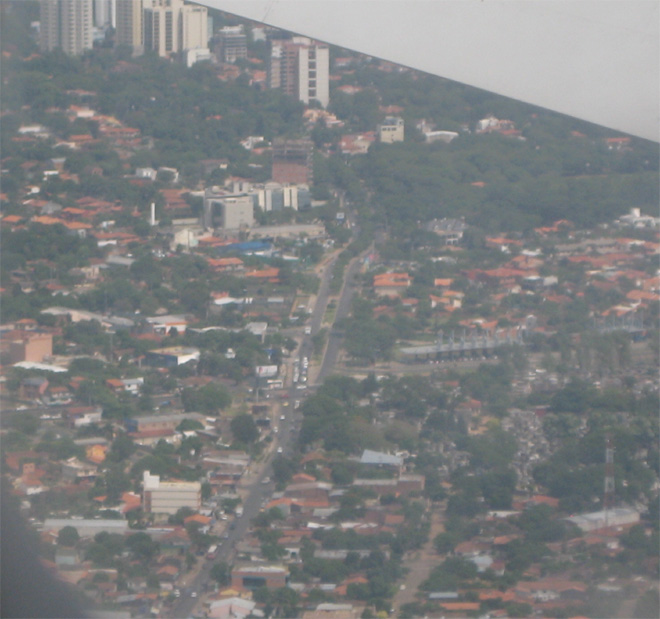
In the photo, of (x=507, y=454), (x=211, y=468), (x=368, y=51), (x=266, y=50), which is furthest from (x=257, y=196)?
(x=368, y=51)

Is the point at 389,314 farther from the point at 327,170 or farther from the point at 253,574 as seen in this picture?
the point at 253,574

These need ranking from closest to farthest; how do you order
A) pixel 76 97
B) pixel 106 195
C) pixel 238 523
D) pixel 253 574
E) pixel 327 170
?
pixel 253 574 → pixel 238 523 → pixel 327 170 → pixel 106 195 → pixel 76 97

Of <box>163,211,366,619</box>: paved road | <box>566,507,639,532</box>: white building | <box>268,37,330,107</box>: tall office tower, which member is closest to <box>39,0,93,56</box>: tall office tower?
<box>268,37,330,107</box>: tall office tower

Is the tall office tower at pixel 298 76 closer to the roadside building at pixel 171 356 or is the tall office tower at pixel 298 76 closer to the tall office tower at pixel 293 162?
the tall office tower at pixel 293 162

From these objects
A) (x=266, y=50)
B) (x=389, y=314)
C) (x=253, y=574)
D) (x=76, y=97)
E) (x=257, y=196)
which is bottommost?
(x=253, y=574)

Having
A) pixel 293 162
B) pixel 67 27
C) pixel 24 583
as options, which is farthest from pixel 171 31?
pixel 24 583

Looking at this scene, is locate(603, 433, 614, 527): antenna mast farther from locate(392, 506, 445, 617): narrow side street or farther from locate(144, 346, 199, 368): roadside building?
locate(144, 346, 199, 368): roadside building

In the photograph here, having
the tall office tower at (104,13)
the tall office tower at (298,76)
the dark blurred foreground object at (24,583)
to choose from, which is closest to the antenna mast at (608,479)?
the tall office tower at (298,76)
